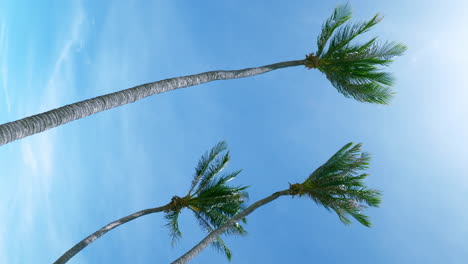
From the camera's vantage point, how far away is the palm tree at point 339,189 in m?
14.4

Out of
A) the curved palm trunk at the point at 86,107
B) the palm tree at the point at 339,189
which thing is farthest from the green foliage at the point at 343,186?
the curved palm trunk at the point at 86,107

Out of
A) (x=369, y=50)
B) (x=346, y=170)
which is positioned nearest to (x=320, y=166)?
(x=346, y=170)

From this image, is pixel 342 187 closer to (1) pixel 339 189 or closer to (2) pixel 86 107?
(1) pixel 339 189

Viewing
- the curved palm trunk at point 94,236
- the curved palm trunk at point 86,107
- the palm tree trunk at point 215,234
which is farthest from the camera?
the curved palm trunk at point 94,236

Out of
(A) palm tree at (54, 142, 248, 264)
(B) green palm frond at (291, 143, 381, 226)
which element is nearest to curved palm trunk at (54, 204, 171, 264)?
(A) palm tree at (54, 142, 248, 264)

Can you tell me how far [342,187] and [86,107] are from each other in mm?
9650

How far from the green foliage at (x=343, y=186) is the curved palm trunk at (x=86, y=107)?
5.23 metres

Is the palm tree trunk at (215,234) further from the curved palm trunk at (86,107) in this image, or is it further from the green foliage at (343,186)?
the curved palm trunk at (86,107)

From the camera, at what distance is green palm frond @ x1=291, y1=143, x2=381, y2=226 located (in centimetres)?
1442

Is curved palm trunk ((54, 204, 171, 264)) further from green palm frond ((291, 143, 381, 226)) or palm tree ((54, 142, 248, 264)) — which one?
green palm frond ((291, 143, 381, 226))

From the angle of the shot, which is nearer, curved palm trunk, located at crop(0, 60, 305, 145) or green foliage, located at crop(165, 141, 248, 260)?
curved palm trunk, located at crop(0, 60, 305, 145)

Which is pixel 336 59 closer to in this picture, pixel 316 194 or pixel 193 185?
pixel 316 194

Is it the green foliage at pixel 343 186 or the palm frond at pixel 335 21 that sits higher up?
the palm frond at pixel 335 21

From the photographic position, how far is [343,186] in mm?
14758
